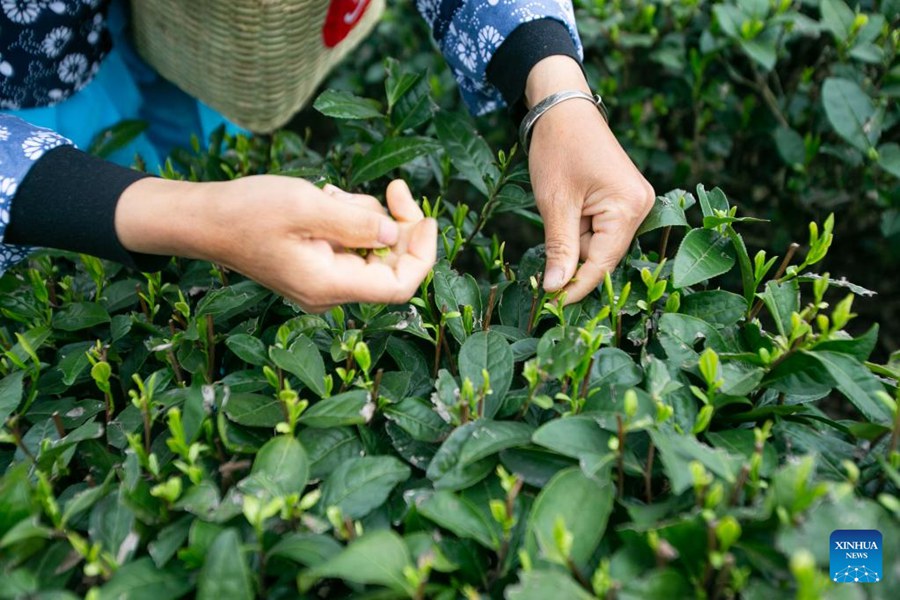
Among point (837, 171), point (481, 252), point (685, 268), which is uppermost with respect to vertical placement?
point (685, 268)

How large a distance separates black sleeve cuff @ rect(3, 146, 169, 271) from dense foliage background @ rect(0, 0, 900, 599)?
147 millimetres

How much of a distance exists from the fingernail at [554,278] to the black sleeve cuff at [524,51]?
448 mm

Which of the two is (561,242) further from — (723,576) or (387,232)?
(723,576)

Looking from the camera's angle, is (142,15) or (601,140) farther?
(142,15)

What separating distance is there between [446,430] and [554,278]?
300 mm

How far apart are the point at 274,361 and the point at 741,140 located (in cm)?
173

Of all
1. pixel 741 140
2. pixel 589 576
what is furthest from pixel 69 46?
pixel 741 140

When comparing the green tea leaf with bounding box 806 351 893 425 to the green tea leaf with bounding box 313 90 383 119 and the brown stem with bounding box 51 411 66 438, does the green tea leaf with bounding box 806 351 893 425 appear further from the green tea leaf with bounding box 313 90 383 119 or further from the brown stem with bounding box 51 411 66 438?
the brown stem with bounding box 51 411 66 438

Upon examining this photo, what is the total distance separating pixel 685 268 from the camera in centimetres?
110

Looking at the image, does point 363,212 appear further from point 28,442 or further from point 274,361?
point 28,442

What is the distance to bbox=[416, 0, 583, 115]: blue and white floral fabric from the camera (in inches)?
56.4

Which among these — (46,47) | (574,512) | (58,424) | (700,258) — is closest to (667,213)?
(700,258)

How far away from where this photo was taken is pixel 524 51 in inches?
55.4

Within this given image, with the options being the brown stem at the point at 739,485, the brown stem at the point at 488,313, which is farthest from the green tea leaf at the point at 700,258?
the brown stem at the point at 739,485
